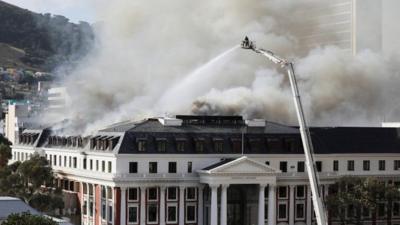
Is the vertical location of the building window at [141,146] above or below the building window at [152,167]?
above

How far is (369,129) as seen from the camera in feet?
296

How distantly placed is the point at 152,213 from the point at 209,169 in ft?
19.1

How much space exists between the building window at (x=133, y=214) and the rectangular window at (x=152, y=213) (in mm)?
1060

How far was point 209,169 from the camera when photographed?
79688 mm

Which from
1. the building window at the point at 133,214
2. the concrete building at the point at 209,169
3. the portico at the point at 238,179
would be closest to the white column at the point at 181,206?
the concrete building at the point at 209,169

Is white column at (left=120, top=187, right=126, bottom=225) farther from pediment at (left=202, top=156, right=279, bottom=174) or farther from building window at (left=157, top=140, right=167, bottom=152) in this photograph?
pediment at (left=202, top=156, right=279, bottom=174)

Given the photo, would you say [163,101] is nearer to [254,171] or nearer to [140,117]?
[140,117]

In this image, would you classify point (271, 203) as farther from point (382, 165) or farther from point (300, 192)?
point (382, 165)

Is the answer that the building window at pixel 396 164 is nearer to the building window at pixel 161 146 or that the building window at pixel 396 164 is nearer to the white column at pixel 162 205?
the building window at pixel 161 146

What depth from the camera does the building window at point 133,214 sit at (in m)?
78.5

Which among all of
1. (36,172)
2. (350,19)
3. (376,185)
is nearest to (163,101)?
(36,172)

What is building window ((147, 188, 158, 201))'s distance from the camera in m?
79.3

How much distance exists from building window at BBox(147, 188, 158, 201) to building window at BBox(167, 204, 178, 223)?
1411 millimetres

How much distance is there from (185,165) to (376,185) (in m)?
16.0
